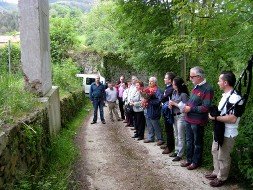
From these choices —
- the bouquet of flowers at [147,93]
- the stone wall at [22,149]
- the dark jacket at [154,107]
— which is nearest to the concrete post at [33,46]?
the stone wall at [22,149]

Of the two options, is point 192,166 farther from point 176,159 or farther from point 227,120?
point 227,120

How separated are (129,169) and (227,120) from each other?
2.49 meters

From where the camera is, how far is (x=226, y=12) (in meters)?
7.06

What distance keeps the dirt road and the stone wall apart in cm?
92

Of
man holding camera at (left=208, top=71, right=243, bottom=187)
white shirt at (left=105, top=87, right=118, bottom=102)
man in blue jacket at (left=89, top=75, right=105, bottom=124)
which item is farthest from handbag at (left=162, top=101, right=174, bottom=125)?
white shirt at (left=105, top=87, right=118, bottom=102)

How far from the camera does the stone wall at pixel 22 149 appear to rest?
169 inches

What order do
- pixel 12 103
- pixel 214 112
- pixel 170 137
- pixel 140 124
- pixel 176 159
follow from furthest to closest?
pixel 140 124, pixel 170 137, pixel 176 159, pixel 12 103, pixel 214 112

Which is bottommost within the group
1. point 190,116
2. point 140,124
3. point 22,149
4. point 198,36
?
point 140,124

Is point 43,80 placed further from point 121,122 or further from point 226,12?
point 121,122

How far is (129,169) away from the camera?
7070mm

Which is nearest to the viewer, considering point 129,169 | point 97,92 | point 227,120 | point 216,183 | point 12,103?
point 227,120

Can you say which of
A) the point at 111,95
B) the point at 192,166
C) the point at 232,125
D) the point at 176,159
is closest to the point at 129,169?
the point at 176,159

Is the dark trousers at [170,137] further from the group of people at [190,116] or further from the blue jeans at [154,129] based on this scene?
the blue jeans at [154,129]

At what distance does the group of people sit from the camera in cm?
564
